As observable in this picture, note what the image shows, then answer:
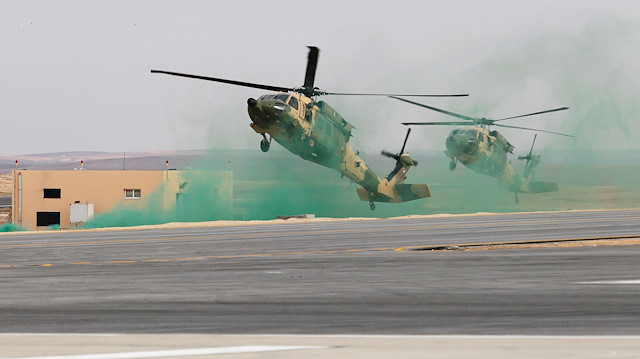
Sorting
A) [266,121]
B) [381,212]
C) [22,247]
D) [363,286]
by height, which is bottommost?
[381,212]

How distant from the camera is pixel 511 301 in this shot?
13.9 meters

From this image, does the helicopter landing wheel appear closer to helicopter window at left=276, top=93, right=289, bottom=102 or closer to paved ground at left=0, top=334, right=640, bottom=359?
helicopter window at left=276, top=93, right=289, bottom=102

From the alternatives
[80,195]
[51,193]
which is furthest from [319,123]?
[51,193]

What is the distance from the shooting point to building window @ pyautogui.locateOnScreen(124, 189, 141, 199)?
10462 centimetres

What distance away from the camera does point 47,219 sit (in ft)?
341

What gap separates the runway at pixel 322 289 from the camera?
38.5 ft

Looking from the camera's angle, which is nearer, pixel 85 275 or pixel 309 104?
pixel 85 275

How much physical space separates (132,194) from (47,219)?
1077 cm

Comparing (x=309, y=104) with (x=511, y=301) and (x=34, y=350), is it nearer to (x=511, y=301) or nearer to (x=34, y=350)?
(x=511, y=301)

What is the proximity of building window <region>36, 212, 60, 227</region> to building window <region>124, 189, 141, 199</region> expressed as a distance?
27.9 ft

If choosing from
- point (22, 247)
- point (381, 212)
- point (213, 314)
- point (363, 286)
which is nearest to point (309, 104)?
point (22, 247)

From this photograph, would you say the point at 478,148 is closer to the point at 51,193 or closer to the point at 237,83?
the point at 237,83

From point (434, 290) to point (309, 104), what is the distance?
111ft

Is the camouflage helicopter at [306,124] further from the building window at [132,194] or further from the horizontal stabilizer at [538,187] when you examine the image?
the building window at [132,194]
